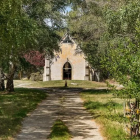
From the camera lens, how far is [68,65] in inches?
1694

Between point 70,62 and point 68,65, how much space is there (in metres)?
0.92

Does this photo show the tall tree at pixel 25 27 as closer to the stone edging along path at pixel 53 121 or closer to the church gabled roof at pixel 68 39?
the stone edging along path at pixel 53 121

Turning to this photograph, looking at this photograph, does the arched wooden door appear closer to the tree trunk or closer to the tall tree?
the tall tree

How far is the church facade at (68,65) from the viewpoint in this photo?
41344 mm

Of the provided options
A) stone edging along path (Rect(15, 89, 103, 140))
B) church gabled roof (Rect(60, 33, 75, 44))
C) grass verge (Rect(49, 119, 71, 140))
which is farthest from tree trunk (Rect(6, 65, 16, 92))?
church gabled roof (Rect(60, 33, 75, 44))

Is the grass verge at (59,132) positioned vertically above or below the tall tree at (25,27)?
below

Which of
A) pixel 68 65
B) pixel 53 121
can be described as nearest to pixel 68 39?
pixel 68 65

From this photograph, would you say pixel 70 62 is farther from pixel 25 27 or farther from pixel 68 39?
pixel 25 27

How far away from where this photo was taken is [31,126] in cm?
1121

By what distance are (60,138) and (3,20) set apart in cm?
507

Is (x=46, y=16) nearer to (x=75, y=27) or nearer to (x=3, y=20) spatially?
(x=3, y=20)

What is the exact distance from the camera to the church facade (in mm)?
41344

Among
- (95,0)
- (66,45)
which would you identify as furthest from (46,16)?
(66,45)

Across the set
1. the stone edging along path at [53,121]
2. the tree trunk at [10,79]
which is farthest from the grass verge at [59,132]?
the tree trunk at [10,79]
